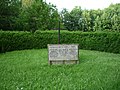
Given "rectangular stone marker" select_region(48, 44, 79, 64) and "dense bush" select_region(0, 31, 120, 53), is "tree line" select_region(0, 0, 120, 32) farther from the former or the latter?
"rectangular stone marker" select_region(48, 44, 79, 64)

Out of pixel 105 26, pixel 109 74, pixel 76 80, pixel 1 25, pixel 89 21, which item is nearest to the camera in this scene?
pixel 76 80

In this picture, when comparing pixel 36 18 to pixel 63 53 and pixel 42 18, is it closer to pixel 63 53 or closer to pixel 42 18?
pixel 42 18

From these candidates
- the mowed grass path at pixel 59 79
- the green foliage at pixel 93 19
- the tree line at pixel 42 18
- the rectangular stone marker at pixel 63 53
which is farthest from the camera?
the green foliage at pixel 93 19

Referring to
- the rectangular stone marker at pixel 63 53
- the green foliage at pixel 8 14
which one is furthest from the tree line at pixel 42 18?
the rectangular stone marker at pixel 63 53

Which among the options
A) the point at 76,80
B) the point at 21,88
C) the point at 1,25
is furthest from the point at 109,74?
the point at 1,25

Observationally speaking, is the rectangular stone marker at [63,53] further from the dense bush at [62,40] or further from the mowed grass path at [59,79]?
the dense bush at [62,40]

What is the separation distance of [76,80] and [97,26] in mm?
50519

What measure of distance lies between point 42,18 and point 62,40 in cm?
1072

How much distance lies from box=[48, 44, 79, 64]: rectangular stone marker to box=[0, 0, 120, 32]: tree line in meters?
14.7

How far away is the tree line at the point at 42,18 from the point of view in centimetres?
2736

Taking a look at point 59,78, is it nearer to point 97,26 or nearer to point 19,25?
point 19,25

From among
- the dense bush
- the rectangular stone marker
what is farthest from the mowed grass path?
the dense bush

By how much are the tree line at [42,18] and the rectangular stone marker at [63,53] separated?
577 inches

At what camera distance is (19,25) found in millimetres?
28594
